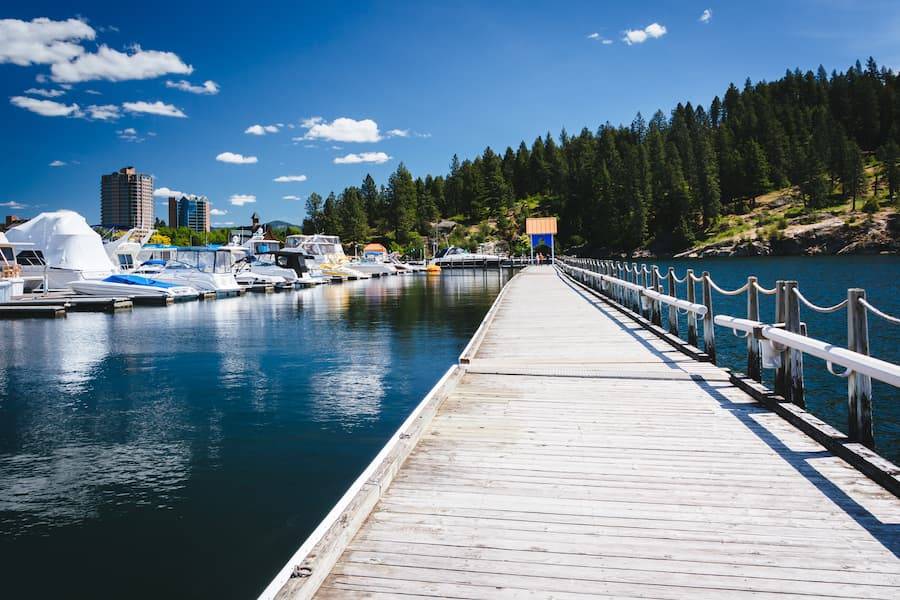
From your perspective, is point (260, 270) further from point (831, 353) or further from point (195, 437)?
point (831, 353)

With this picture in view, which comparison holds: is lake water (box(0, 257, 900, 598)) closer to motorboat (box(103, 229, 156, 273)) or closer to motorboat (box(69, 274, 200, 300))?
motorboat (box(69, 274, 200, 300))

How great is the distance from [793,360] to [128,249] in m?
65.4

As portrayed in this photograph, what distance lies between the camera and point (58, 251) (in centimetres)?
4212

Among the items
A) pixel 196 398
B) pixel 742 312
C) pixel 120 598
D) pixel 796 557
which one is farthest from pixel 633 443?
pixel 742 312

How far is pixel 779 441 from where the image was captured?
564cm

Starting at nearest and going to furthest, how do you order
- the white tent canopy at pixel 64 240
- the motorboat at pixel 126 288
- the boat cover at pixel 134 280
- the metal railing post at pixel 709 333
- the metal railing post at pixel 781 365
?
1. the metal railing post at pixel 781 365
2. the metal railing post at pixel 709 333
3. the motorboat at pixel 126 288
4. the boat cover at pixel 134 280
5. the white tent canopy at pixel 64 240

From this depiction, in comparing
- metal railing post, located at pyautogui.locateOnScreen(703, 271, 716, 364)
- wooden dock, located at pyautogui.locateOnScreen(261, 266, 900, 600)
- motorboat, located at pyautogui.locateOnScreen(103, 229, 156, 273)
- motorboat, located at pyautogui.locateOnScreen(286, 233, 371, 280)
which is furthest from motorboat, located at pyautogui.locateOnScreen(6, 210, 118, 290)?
wooden dock, located at pyautogui.locateOnScreen(261, 266, 900, 600)

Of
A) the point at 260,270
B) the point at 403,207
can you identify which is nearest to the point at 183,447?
the point at 260,270

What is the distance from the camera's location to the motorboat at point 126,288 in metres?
35.4

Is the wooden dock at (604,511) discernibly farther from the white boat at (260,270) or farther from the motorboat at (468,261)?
the motorboat at (468,261)

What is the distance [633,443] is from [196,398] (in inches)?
372

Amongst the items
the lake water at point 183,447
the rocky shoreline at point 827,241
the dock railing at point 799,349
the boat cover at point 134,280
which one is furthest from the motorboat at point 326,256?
the rocky shoreline at point 827,241

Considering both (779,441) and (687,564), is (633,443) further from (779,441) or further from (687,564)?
(687,564)

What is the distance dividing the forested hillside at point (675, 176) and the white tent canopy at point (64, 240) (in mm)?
92036
